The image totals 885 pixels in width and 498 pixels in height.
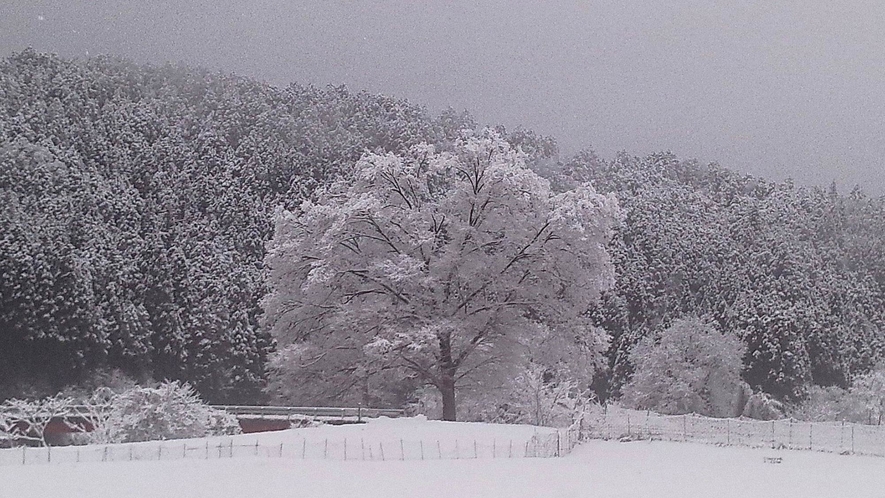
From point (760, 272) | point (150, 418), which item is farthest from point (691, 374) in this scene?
point (150, 418)

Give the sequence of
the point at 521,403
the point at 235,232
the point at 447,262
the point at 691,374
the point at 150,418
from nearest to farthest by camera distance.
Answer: the point at 150,418 < the point at 447,262 < the point at 521,403 < the point at 691,374 < the point at 235,232

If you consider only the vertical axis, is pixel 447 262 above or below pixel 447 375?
above

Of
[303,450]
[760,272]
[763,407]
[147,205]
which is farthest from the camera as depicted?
[760,272]

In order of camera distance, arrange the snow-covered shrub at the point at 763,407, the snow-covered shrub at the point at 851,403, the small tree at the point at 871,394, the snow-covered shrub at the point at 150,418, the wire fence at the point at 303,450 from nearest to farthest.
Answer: the wire fence at the point at 303,450
the snow-covered shrub at the point at 150,418
the small tree at the point at 871,394
the snow-covered shrub at the point at 851,403
the snow-covered shrub at the point at 763,407

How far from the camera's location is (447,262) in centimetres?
2092

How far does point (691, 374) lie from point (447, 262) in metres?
20.6

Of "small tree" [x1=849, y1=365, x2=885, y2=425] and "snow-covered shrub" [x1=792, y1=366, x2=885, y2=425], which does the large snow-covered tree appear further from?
"small tree" [x1=849, y1=365, x2=885, y2=425]

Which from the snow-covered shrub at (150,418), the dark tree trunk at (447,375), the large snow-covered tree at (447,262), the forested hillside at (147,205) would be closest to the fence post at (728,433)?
the large snow-covered tree at (447,262)

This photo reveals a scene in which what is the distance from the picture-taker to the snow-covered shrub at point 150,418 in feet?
52.0

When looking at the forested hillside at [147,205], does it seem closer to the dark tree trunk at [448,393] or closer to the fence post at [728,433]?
the dark tree trunk at [448,393]

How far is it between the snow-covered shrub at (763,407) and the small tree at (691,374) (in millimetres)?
506

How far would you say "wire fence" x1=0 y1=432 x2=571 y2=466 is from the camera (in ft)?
42.1

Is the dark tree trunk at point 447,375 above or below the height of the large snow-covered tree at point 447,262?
below

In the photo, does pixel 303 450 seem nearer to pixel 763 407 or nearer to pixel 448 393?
pixel 448 393
